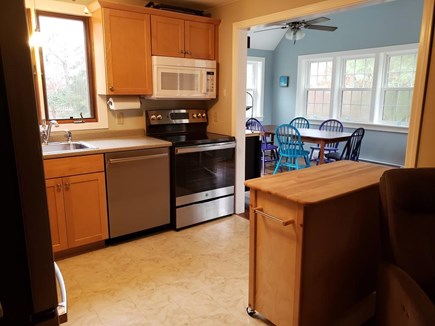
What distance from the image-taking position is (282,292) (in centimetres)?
188

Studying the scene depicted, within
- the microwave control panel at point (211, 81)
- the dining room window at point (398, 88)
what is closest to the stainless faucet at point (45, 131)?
the microwave control panel at point (211, 81)

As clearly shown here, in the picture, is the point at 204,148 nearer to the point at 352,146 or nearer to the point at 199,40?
the point at 199,40

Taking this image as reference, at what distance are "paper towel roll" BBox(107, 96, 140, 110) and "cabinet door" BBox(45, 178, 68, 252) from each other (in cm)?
100

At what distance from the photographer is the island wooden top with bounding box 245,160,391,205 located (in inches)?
69.2

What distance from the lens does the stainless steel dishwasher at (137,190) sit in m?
2.94

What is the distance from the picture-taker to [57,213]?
268 cm

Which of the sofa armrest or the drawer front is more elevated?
the drawer front

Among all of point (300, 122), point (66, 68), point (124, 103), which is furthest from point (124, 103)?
point (300, 122)

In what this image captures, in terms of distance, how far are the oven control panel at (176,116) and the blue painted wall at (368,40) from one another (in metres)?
3.64

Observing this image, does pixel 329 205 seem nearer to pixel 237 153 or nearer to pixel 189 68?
pixel 237 153

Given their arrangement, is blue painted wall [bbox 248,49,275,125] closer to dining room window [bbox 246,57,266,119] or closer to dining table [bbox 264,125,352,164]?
dining room window [bbox 246,57,266,119]

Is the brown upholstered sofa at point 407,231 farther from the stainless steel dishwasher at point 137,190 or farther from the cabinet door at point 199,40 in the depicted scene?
the cabinet door at point 199,40

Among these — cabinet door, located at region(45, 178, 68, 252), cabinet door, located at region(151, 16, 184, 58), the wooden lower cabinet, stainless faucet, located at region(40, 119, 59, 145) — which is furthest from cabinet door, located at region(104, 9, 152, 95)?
cabinet door, located at region(45, 178, 68, 252)

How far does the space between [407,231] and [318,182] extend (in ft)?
1.74
